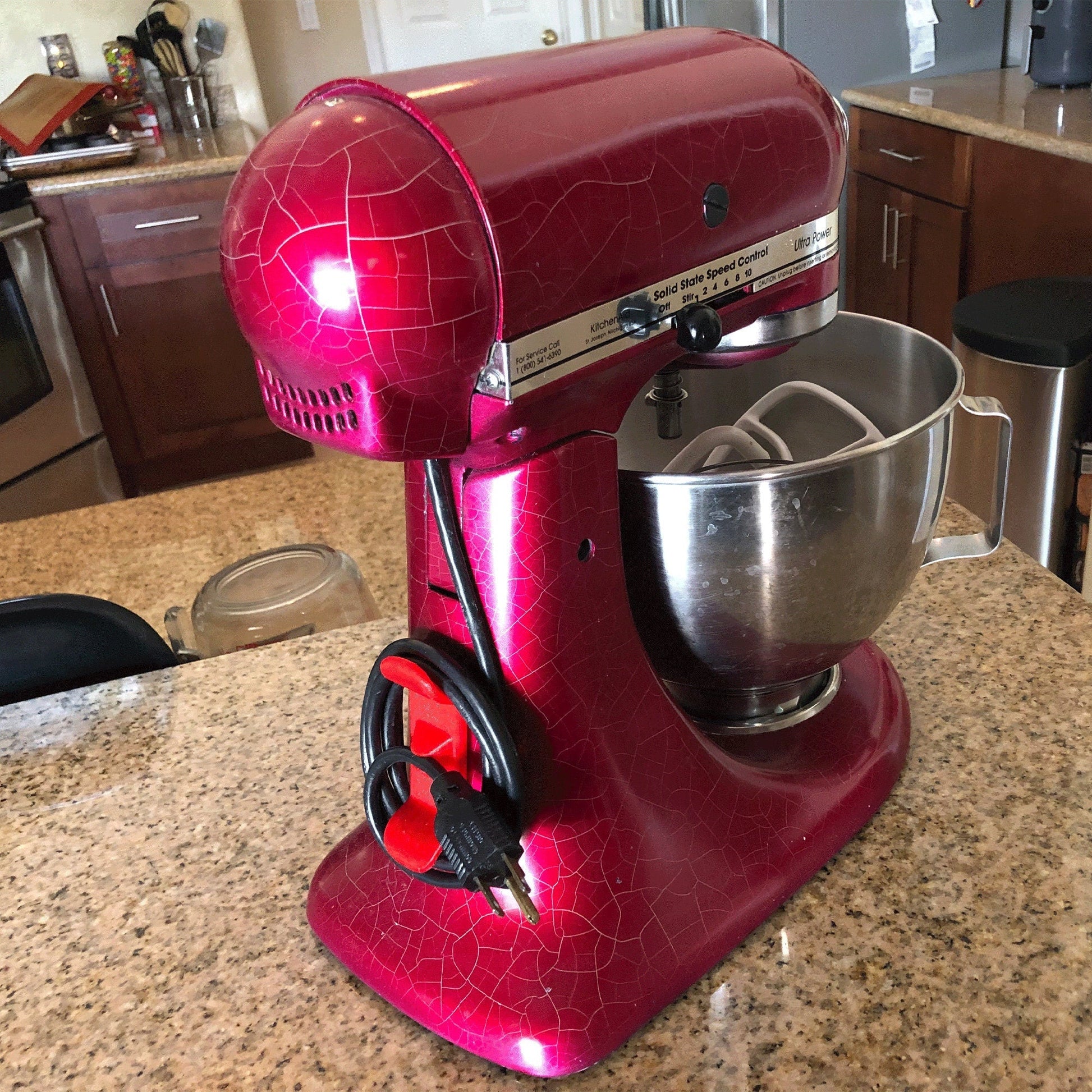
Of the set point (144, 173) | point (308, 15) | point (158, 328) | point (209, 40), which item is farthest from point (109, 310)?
point (308, 15)

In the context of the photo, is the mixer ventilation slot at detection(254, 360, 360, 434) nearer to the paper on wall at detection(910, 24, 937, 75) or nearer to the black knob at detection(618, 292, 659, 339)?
the black knob at detection(618, 292, 659, 339)

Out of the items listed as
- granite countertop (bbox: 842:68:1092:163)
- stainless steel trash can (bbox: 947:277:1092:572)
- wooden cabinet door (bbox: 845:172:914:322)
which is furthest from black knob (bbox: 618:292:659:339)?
wooden cabinet door (bbox: 845:172:914:322)

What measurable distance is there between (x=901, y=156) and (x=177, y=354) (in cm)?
206

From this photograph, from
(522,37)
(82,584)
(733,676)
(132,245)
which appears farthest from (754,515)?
(522,37)

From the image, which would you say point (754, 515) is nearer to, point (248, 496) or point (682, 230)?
point (682, 230)

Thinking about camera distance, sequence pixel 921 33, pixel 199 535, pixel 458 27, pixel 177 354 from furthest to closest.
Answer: pixel 458 27 → pixel 177 354 → pixel 921 33 → pixel 199 535

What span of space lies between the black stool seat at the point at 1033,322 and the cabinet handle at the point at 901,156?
81cm

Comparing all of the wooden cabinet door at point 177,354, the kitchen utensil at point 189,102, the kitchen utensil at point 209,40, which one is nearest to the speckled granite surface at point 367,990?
the wooden cabinet door at point 177,354

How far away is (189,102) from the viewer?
321 cm

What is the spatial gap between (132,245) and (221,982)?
8.79 ft

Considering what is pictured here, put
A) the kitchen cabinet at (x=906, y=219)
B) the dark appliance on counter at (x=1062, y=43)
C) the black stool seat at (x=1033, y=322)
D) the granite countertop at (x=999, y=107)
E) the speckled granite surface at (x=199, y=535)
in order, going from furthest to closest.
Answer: the kitchen cabinet at (x=906, y=219)
the dark appliance on counter at (x=1062, y=43)
the granite countertop at (x=999, y=107)
the black stool seat at (x=1033, y=322)
the speckled granite surface at (x=199, y=535)

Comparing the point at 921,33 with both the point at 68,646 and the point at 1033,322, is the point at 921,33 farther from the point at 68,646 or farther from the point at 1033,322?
the point at 68,646

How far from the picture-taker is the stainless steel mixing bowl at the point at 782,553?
463 mm

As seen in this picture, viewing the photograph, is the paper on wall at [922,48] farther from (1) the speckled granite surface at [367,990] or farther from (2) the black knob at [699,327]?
(2) the black knob at [699,327]
